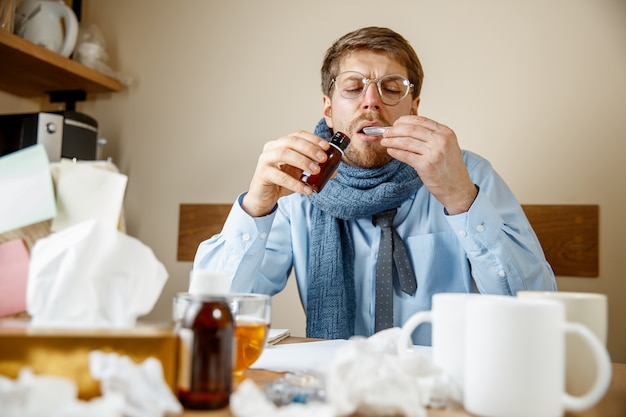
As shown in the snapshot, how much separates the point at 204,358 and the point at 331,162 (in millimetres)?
591

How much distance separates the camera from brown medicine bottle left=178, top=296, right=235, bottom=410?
0.48 meters

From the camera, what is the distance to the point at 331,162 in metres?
1.01

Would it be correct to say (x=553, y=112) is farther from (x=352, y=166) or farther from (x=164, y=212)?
(x=164, y=212)

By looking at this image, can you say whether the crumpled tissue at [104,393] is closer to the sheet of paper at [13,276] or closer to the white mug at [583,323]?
the sheet of paper at [13,276]

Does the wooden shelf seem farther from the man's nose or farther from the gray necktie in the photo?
the gray necktie

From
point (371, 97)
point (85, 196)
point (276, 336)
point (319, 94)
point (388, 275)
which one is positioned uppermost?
point (319, 94)

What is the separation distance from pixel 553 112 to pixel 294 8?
996 millimetres

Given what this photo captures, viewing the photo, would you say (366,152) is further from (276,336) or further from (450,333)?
(450,333)

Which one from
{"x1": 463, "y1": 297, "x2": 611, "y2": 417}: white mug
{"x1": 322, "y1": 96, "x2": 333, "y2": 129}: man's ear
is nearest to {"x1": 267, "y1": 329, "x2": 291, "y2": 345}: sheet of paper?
{"x1": 463, "y1": 297, "x2": 611, "y2": 417}: white mug

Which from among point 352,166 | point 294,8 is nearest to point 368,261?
point 352,166

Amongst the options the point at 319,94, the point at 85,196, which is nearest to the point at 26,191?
the point at 85,196

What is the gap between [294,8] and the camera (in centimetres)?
197

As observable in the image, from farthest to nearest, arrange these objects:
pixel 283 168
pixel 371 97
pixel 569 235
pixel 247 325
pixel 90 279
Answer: pixel 569 235 → pixel 371 97 → pixel 283 168 → pixel 247 325 → pixel 90 279

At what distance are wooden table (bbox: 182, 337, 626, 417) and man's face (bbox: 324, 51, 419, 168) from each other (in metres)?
0.84
